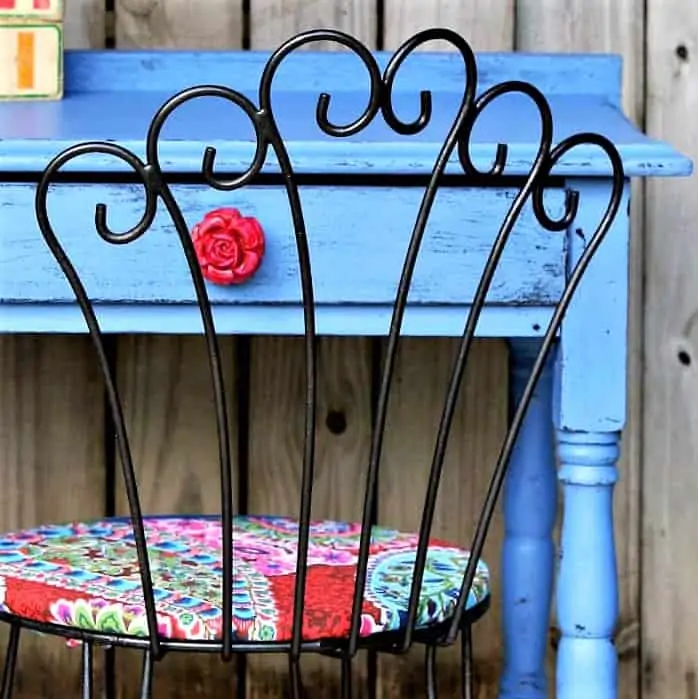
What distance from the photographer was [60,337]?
164cm

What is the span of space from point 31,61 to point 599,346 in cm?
66

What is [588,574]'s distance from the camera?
1.08 metres

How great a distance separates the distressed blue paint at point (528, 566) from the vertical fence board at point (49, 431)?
1.61 ft

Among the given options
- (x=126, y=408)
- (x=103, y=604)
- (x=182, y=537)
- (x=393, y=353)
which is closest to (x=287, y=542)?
(x=182, y=537)

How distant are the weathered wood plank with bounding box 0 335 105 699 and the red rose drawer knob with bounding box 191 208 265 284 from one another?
606mm

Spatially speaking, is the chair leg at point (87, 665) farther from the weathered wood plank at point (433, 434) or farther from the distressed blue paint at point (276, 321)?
the weathered wood plank at point (433, 434)

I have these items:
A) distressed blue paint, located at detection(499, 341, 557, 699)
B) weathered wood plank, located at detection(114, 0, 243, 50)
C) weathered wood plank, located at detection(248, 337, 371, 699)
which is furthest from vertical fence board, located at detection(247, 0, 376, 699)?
distressed blue paint, located at detection(499, 341, 557, 699)

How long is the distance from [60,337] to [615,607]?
2.62 ft

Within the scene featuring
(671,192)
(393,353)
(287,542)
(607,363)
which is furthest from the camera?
(671,192)

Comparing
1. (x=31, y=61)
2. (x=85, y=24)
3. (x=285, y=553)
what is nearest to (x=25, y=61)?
(x=31, y=61)

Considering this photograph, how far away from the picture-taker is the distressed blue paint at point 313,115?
1072mm

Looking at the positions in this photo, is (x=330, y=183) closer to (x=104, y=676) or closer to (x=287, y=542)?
(x=287, y=542)

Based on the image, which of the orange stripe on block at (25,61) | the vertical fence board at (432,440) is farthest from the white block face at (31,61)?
the vertical fence board at (432,440)

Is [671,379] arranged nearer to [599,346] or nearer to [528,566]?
[528,566]
